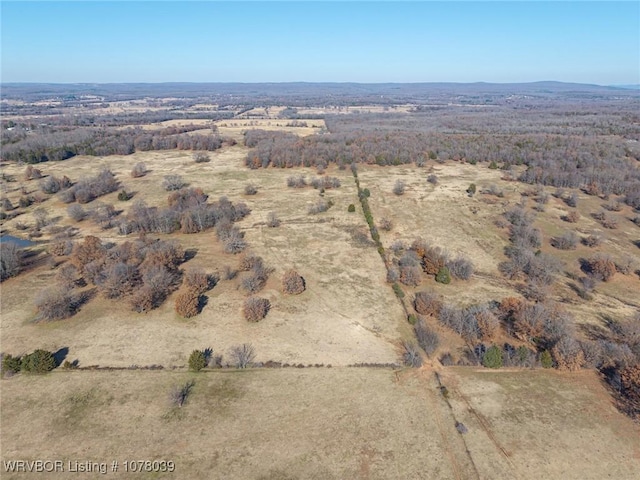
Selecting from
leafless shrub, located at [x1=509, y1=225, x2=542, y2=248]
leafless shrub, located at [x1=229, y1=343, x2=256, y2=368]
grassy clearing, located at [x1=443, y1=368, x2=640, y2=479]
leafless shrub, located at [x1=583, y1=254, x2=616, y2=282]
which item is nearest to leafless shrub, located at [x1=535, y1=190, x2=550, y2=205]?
leafless shrub, located at [x1=509, y1=225, x2=542, y2=248]

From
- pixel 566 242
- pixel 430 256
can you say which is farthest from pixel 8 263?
pixel 566 242

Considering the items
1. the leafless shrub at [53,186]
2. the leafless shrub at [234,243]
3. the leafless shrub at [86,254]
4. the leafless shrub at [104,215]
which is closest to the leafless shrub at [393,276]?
the leafless shrub at [234,243]

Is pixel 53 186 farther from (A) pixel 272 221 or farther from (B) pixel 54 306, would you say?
(B) pixel 54 306

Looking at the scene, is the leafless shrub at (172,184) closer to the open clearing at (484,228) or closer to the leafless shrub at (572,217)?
the open clearing at (484,228)

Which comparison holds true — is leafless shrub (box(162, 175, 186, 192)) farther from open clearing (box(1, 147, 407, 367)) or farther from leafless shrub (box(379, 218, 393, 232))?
leafless shrub (box(379, 218, 393, 232))

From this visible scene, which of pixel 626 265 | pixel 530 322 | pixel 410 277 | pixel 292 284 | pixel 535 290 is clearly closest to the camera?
pixel 530 322

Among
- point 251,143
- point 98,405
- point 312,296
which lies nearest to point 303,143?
point 251,143

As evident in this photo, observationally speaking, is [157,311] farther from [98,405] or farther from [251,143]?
[251,143]
